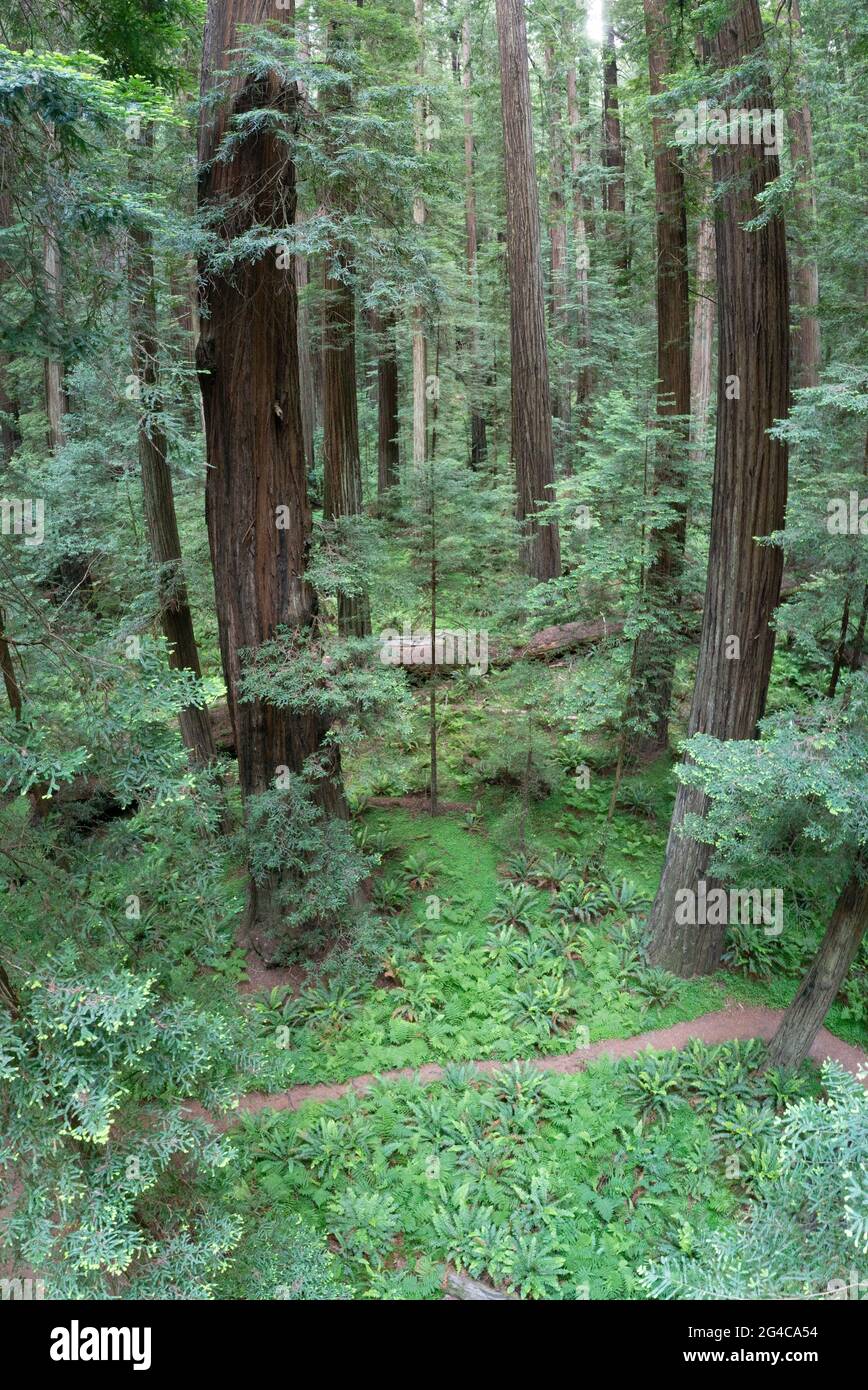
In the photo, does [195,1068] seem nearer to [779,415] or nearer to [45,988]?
[45,988]

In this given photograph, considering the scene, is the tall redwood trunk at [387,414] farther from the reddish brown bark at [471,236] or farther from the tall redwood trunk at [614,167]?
the tall redwood trunk at [614,167]

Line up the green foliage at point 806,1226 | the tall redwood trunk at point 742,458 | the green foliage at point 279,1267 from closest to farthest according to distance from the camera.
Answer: the green foliage at point 806,1226, the green foliage at point 279,1267, the tall redwood trunk at point 742,458

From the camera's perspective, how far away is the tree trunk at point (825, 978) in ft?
18.3

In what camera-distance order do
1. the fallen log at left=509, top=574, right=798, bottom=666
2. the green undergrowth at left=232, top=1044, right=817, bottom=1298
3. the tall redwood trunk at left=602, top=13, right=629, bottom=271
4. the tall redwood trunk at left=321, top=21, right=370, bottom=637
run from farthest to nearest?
1. the tall redwood trunk at left=602, top=13, right=629, bottom=271
2. the tall redwood trunk at left=321, top=21, right=370, bottom=637
3. the fallen log at left=509, top=574, right=798, bottom=666
4. the green undergrowth at left=232, top=1044, right=817, bottom=1298

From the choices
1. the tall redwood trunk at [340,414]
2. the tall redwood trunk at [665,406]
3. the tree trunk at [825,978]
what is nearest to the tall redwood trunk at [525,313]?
the tall redwood trunk at [665,406]

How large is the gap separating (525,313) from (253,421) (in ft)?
18.9

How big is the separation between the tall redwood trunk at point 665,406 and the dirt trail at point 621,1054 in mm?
2900

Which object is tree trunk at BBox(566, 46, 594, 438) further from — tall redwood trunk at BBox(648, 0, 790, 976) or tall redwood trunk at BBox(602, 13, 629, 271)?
tall redwood trunk at BBox(648, 0, 790, 976)

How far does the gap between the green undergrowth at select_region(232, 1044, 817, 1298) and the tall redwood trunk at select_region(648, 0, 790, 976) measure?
64.8 inches

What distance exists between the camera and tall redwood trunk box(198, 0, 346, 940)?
5973mm

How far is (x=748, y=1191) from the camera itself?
5.62m

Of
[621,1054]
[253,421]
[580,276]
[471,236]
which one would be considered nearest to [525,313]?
[253,421]

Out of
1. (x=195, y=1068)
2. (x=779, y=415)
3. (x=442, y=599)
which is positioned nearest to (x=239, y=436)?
(x=442, y=599)

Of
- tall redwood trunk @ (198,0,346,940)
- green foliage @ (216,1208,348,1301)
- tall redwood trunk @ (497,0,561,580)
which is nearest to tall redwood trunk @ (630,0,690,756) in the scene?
tall redwood trunk @ (497,0,561,580)
